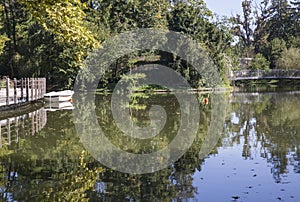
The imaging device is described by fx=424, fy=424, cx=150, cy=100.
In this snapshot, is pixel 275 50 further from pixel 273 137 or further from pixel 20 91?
pixel 273 137

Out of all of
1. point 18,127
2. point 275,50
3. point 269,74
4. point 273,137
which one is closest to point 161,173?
point 273,137

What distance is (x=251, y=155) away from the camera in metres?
9.77

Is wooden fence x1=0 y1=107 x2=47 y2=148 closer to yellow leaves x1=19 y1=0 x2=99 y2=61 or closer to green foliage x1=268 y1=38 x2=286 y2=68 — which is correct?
yellow leaves x1=19 y1=0 x2=99 y2=61

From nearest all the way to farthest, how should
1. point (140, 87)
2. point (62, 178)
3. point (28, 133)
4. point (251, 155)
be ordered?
point (62, 178), point (251, 155), point (28, 133), point (140, 87)

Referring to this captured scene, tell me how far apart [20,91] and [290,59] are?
147 ft

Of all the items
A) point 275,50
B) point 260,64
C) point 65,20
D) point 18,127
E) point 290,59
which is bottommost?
point 18,127

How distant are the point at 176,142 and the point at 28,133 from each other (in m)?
4.74

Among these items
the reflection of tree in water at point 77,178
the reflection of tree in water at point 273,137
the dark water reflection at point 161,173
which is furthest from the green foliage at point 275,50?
the reflection of tree in water at point 77,178

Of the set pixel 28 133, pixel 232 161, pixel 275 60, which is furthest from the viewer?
pixel 275 60

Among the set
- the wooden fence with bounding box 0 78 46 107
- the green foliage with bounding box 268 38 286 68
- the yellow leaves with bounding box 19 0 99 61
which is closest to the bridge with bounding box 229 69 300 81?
the green foliage with bounding box 268 38 286 68

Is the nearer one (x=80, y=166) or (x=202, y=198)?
(x=202, y=198)

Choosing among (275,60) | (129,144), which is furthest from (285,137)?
(275,60)

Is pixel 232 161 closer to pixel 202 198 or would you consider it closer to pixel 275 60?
pixel 202 198

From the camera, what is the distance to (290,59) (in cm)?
5984
